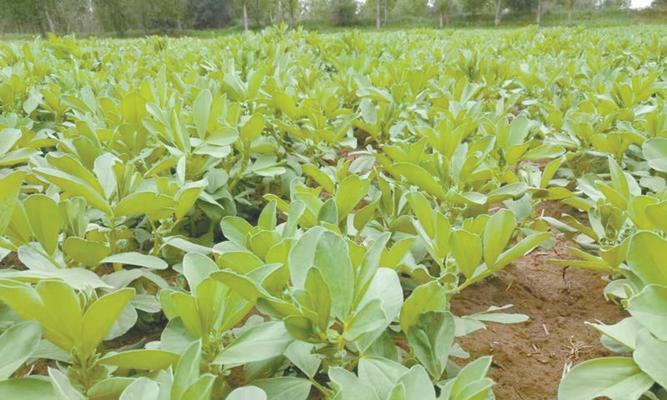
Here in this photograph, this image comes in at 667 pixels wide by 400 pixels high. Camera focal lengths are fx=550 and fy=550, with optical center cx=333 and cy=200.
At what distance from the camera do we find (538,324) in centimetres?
113

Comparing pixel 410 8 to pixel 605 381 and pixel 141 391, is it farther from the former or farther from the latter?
pixel 141 391

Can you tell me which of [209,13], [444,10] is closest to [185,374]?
[444,10]

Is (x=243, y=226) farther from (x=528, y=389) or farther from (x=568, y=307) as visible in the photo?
(x=568, y=307)

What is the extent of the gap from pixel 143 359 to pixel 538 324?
0.81 m

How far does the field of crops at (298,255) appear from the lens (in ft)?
2.15

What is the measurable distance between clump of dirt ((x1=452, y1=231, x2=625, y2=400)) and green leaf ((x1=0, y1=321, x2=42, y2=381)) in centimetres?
70

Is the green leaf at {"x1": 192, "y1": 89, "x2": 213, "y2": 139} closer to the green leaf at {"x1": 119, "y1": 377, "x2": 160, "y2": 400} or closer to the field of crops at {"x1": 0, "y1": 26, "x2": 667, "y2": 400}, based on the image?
the field of crops at {"x1": 0, "y1": 26, "x2": 667, "y2": 400}

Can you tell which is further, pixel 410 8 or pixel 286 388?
pixel 410 8

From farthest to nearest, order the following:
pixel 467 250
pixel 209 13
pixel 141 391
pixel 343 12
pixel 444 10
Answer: pixel 209 13
pixel 343 12
pixel 444 10
pixel 467 250
pixel 141 391

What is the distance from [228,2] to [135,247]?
55.3 meters

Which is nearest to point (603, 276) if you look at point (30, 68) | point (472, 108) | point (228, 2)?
point (472, 108)

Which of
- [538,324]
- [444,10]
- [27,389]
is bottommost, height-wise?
[538,324]

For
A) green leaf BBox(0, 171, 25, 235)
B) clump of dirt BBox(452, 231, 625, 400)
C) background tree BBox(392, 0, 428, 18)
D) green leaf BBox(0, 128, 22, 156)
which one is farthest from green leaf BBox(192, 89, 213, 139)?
background tree BBox(392, 0, 428, 18)

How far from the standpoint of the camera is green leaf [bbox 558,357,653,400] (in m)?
0.70
